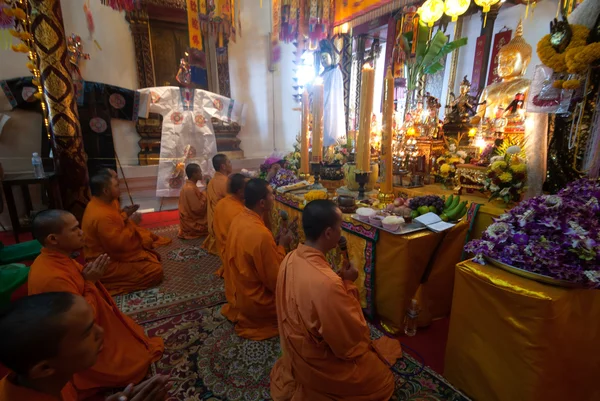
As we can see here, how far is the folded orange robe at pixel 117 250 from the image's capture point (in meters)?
3.19

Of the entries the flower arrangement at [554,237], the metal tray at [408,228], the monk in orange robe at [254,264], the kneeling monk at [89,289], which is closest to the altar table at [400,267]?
the metal tray at [408,228]

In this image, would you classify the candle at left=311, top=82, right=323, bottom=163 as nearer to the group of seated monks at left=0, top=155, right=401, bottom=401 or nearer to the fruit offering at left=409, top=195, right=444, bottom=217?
the group of seated monks at left=0, top=155, right=401, bottom=401

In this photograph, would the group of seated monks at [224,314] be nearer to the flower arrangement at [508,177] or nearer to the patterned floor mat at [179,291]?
the patterned floor mat at [179,291]

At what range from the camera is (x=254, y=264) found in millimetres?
2428

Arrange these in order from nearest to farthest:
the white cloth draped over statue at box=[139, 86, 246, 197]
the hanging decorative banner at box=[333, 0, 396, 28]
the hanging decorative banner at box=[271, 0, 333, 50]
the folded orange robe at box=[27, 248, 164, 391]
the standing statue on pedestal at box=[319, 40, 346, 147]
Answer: the folded orange robe at box=[27, 248, 164, 391]
the hanging decorative banner at box=[333, 0, 396, 28]
the hanging decorative banner at box=[271, 0, 333, 50]
the white cloth draped over statue at box=[139, 86, 246, 197]
the standing statue on pedestal at box=[319, 40, 346, 147]

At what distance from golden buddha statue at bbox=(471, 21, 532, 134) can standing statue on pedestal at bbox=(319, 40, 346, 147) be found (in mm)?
3497

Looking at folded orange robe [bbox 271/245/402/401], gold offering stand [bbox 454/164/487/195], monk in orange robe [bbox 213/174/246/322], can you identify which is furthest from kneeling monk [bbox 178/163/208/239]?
gold offering stand [bbox 454/164/487/195]

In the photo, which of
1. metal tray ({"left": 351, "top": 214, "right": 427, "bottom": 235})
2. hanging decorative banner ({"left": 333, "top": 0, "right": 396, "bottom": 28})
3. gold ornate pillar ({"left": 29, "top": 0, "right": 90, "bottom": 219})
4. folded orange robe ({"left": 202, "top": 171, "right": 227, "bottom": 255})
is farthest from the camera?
hanging decorative banner ({"left": 333, "top": 0, "right": 396, "bottom": 28})

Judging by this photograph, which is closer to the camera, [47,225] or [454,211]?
[47,225]

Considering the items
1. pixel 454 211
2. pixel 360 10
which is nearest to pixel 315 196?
pixel 454 211

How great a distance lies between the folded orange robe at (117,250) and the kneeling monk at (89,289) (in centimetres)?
116

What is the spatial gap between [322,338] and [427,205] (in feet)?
5.13

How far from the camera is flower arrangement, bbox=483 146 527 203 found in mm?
2441

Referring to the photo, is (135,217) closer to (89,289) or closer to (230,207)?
(230,207)
